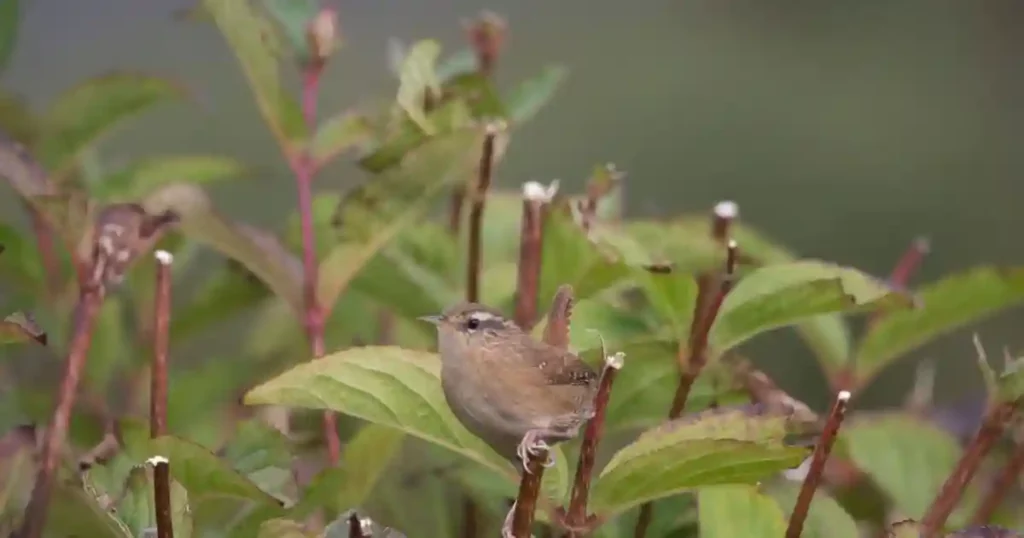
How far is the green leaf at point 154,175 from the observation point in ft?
2.04

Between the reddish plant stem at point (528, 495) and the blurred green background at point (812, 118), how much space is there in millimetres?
1355

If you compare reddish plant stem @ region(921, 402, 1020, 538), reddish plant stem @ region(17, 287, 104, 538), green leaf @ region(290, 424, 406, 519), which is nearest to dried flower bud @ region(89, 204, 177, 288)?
reddish plant stem @ region(17, 287, 104, 538)

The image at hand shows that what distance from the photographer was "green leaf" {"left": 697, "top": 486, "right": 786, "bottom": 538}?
1.22 ft

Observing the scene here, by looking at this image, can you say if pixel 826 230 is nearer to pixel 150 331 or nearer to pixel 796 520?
pixel 150 331

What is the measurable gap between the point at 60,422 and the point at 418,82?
225 millimetres

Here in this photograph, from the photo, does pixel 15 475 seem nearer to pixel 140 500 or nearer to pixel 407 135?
pixel 140 500

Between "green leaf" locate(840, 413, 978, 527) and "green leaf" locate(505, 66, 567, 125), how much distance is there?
0.76 ft

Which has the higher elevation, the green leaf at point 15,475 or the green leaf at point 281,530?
the green leaf at point 281,530

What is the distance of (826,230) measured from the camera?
5.75ft

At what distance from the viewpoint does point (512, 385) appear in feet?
1.21

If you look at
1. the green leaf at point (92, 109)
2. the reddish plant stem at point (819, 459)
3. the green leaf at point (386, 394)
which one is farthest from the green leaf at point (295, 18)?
the reddish plant stem at point (819, 459)

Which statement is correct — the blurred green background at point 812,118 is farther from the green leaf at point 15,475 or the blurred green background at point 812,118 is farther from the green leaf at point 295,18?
the green leaf at point 15,475

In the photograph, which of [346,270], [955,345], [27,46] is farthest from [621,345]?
[955,345]

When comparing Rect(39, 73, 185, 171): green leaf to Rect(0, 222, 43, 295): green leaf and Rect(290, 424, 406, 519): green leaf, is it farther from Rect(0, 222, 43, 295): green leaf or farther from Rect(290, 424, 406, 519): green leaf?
Rect(290, 424, 406, 519): green leaf
